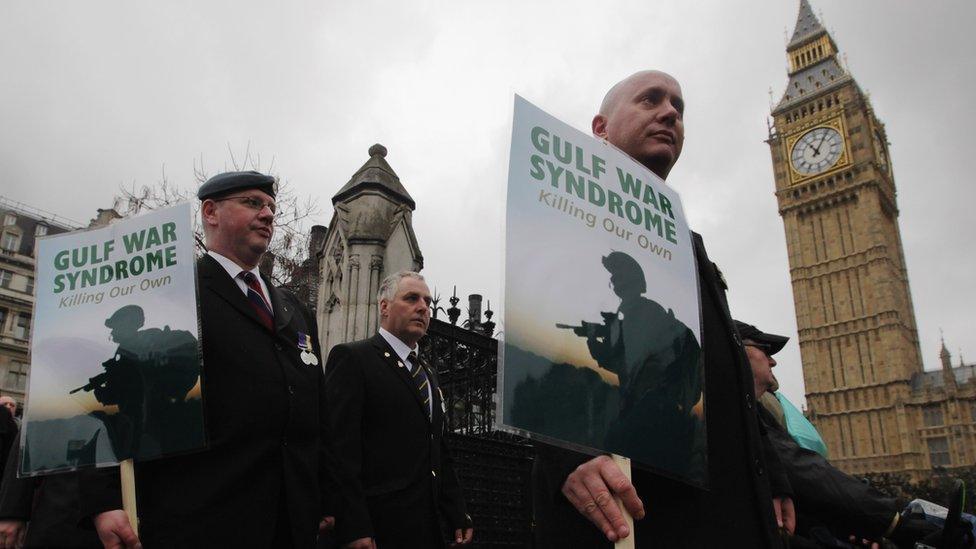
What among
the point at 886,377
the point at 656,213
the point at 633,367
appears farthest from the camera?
the point at 886,377

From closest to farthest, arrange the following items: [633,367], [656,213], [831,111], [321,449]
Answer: [633,367]
[656,213]
[321,449]
[831,111]

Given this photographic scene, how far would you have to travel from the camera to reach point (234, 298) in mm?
2641

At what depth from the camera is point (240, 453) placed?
2.35m

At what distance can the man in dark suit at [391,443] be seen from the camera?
10.2ft

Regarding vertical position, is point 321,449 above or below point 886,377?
below

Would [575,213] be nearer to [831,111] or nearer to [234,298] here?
[234,298]

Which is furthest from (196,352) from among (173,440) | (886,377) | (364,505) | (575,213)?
(886,377)

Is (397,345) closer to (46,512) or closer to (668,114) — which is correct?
(46,512)

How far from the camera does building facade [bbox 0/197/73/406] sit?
37.1 meters

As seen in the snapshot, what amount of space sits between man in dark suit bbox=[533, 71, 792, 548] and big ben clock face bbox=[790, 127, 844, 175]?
73.3 metres

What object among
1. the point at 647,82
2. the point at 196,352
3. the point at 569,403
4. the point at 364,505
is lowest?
the point at 364,505

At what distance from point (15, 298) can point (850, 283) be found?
2777 inches

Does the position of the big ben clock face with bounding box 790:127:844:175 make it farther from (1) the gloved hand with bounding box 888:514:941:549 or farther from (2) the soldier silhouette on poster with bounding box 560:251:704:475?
(2) the soldier silhouette on poster with bounding box 560:251:704:475

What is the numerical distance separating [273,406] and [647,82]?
1.87 m
